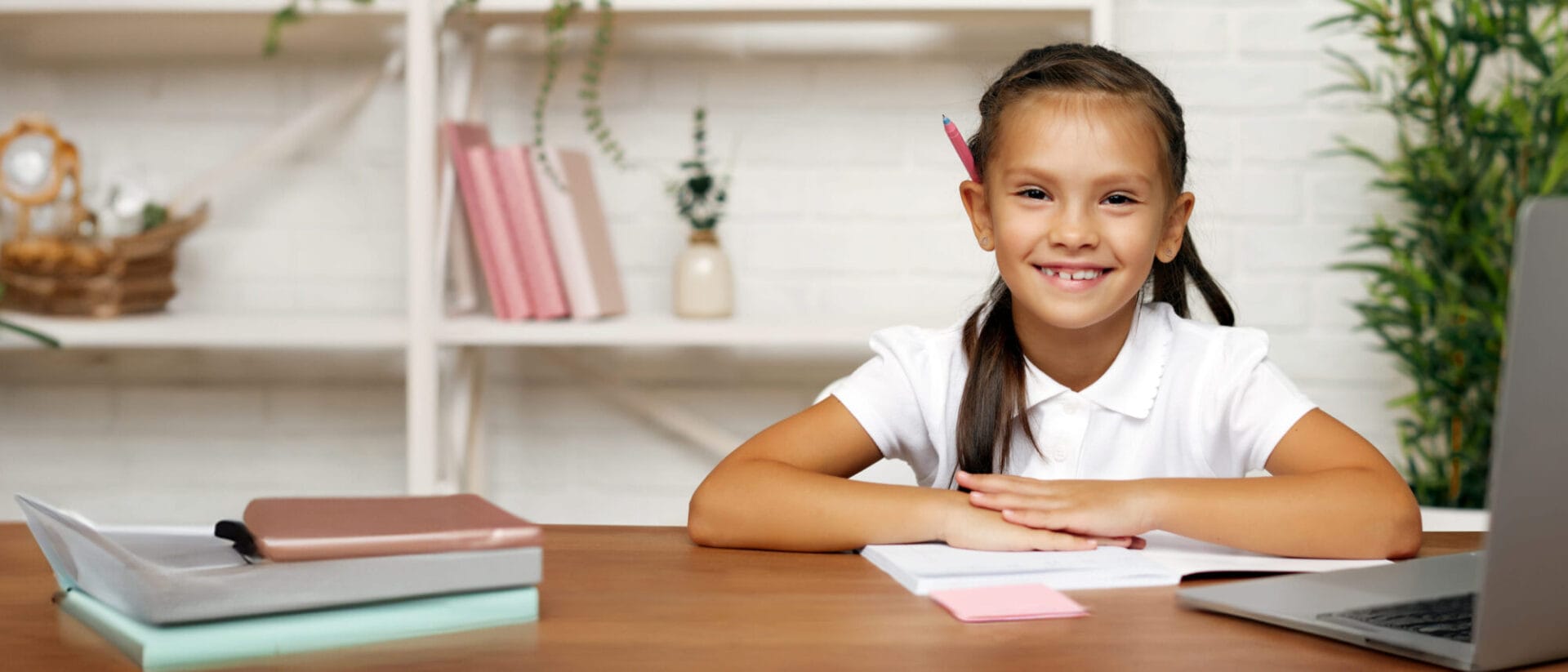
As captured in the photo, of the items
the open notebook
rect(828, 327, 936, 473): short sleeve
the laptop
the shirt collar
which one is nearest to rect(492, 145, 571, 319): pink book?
rect(828, 327, 936, 473): short sleeve

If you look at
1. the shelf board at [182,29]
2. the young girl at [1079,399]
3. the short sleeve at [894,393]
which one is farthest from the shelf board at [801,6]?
the short sleeve at [894,393]

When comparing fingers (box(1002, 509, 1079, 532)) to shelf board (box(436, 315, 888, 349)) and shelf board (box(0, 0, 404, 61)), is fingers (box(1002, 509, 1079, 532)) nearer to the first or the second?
shelf board (box(436, 315, 888, 349))

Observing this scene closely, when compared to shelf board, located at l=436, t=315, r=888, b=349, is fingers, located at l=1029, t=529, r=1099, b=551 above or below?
below

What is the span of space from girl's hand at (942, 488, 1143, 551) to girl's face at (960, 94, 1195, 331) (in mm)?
305

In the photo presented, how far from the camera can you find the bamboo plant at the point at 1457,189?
6.51 feet

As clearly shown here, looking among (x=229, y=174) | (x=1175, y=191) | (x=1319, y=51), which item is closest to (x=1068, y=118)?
(x=1175, y=191)

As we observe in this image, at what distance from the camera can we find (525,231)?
2.06 metres

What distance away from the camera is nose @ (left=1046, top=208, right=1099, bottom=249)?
1.21 meters

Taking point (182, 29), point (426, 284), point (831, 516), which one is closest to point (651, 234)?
point (426, 284)

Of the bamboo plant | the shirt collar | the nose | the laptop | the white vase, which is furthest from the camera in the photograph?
the white vase

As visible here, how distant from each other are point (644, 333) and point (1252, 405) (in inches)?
39.1

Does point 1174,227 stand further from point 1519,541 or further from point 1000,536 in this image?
point 1519,541

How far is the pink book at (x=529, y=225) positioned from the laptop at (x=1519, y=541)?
4.70 feet

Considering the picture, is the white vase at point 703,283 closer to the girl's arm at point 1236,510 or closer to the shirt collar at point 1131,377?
the shirt collar at point 1131,377
